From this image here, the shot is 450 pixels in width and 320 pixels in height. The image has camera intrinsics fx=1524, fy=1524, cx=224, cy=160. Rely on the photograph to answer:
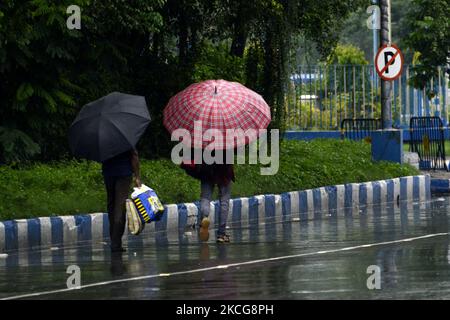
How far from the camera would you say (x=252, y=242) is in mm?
17875

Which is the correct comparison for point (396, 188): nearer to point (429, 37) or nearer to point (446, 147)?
point (429, 37)

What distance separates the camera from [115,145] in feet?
55.1

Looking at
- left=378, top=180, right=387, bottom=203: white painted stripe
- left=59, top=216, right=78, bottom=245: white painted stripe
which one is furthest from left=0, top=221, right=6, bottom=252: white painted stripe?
left=378, top=180, right=387, bottom=203: white painted stripe

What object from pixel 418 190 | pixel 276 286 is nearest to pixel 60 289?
pixel 276 286

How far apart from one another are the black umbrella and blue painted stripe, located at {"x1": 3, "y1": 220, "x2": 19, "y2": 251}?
147 cm

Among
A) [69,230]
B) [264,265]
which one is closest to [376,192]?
[69,230]

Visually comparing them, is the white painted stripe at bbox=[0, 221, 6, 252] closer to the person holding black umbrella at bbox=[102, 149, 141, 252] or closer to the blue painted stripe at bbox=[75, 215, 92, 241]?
the blue painted stripe at bbox=[75, 215, 92, 241]

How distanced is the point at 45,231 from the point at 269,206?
505cm

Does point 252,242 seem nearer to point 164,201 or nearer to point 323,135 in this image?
point 164,201

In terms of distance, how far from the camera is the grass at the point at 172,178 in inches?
790

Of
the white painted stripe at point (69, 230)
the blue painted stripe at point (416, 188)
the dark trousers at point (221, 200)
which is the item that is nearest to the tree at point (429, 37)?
the blue painted stripe at point (416, 188)

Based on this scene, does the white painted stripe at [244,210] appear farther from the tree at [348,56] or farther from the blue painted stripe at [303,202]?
the tree at [348,56]

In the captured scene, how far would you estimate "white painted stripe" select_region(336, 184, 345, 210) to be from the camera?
80.8 feet

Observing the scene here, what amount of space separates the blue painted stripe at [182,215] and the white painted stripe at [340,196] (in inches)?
171
